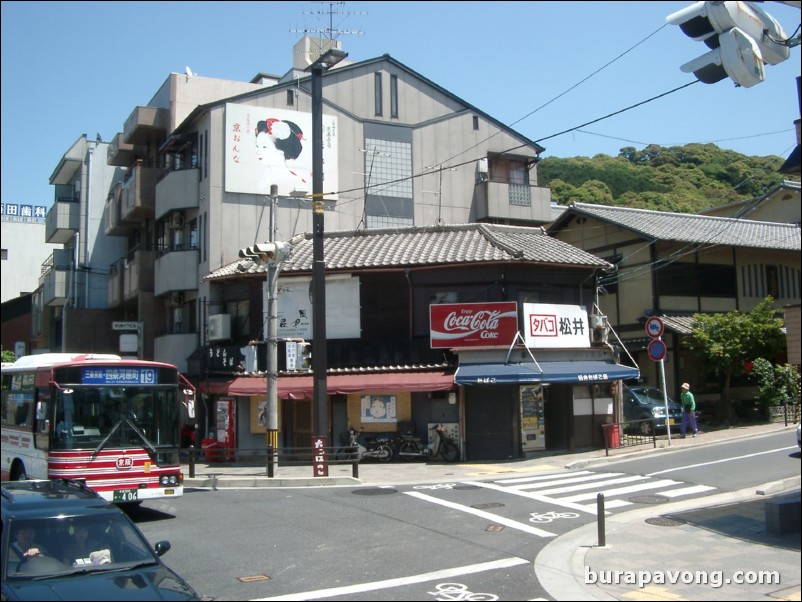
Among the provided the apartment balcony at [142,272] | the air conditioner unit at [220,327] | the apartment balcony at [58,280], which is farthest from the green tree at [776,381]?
the apartment balcony at [58,280]

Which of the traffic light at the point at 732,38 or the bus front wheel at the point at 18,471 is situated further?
the bus front wheel at the point at 18,471

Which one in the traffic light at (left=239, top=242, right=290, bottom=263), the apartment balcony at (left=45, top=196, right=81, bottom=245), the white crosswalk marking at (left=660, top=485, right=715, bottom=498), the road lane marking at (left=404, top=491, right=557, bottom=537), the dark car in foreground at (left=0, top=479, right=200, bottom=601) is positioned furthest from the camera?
the apartment balcony at (left=45, top=196, right=81, bottom=245)

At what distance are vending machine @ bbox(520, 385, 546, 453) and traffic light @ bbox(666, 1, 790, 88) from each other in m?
17.0

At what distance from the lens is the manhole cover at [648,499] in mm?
15316

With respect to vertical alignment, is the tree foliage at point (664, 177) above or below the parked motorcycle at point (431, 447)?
above

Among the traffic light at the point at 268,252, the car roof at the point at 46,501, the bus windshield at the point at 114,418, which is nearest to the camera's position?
the car roof at the point at 46,501

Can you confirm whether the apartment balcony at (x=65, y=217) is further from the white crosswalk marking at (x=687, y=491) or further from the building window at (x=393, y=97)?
the white crosswalk marking at (x=687, y=491)

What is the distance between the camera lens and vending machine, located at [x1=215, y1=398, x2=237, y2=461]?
2612 cm

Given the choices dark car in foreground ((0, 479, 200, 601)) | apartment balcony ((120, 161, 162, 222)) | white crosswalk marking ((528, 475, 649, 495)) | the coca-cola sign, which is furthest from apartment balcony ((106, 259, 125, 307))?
dark car in foreground ((0, 479, 200, 601))

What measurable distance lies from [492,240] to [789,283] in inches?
612

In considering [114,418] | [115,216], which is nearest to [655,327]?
[114,418]

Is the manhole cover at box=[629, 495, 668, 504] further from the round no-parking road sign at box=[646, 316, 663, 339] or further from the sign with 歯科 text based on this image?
the sign with 歯科 text

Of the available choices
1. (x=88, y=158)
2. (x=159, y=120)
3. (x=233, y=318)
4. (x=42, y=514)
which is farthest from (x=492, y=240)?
(x=88, y=158)

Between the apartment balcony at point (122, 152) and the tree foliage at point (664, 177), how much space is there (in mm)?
25207
